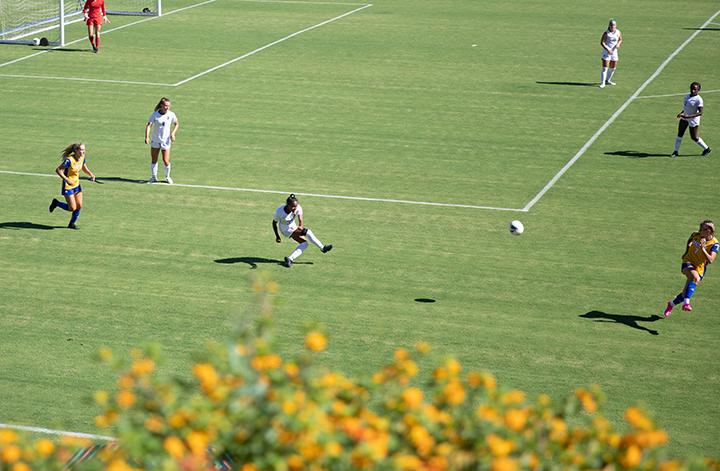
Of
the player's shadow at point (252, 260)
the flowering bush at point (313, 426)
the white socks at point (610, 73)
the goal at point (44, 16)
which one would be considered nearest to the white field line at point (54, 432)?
the player's shadow at point (252, 260)

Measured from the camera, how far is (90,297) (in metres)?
19.7

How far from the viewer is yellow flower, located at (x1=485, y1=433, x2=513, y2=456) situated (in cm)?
703

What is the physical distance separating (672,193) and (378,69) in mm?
15029

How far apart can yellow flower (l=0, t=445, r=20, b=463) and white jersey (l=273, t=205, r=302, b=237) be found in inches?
557

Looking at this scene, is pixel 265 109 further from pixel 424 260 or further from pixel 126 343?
pixel 126 343

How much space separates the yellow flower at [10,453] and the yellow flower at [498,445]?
9.28 feet

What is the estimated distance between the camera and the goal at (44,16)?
4297 cm

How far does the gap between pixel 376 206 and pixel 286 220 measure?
14.4 feet

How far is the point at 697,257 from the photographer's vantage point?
19.1 metres

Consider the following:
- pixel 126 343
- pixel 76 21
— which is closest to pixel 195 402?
pixel 126 343

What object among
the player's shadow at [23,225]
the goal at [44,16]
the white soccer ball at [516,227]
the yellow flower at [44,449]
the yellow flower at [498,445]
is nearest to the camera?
the yellow flower at [498,445]

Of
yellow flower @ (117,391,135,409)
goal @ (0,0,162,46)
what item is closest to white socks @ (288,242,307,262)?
yellow flower @ (117,391,135,409)

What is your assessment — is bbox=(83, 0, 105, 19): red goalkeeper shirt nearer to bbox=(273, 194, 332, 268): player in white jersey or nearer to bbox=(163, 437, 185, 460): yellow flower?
bbox=(273, 194, 332, 268): player in white jersey

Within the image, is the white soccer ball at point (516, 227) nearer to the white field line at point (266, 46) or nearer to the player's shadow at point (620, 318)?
the player's shadow at point (620, 318)
